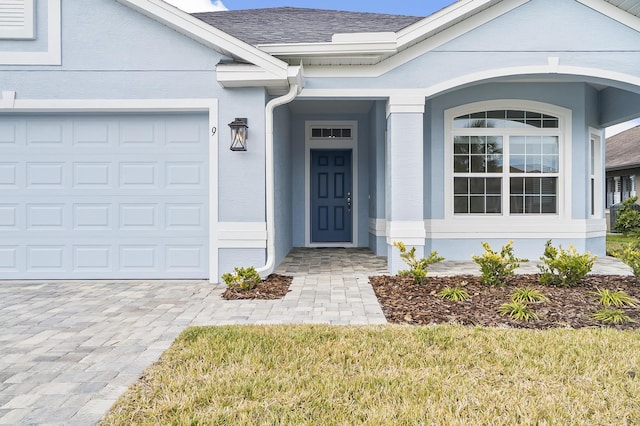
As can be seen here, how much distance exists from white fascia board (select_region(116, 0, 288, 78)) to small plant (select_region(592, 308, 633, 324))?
460cm

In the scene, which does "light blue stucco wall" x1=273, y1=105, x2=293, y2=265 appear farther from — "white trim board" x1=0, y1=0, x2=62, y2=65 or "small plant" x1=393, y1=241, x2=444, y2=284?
Answer: "white trim board" x1=0, y1=0, x2=62, y2=65

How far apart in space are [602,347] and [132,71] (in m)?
6.31

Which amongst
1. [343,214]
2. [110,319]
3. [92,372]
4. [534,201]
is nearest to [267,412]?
[92,372]

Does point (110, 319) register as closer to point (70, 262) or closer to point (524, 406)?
point (70, 262)

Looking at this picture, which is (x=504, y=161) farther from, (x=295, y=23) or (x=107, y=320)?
(x=107, y=320)

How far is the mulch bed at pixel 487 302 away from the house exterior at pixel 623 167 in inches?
548

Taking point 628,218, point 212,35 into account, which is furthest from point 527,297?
point 628,218

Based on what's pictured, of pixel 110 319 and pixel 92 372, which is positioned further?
pixel 110 319

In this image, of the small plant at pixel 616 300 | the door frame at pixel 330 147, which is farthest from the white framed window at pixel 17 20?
the small plant at pixel 616 300

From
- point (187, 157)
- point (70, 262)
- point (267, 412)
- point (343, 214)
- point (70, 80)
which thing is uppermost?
point (70, 80)

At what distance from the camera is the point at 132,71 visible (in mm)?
5914

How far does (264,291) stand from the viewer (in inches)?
210

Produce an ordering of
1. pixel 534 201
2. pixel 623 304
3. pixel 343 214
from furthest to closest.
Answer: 1. pixel 343 214
2. pixel 534 201
3. pixel 623 304

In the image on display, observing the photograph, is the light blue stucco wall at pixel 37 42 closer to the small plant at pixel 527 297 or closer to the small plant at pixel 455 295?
the small plant at pixel 455 295
